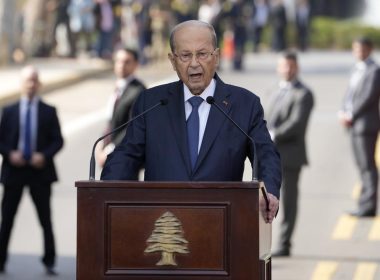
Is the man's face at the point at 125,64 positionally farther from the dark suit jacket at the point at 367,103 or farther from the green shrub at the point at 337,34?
the green shrub at the point at 337,34

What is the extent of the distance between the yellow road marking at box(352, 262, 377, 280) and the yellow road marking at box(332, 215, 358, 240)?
1.80 metres

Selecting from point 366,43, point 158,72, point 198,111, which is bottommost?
point 198,111

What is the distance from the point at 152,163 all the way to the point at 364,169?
11.0 m

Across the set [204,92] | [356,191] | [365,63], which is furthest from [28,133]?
[204,92]

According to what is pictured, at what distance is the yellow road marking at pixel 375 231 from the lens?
17094 millimetres

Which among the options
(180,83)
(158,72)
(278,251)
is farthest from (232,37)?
(180,83)

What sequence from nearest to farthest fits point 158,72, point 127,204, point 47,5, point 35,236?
point 127,204 < point 35,236 < point 158,72 < point 47,5

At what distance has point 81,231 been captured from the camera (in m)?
7.28

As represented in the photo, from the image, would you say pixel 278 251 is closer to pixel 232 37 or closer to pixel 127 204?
pixel 127 204

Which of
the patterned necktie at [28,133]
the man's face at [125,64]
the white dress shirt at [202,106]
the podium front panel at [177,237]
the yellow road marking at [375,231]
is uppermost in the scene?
the man's face at [125,64]

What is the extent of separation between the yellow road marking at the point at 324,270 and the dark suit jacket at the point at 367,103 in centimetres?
343

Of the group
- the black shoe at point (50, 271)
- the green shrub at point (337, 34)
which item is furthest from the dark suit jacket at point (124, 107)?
the green shrub at point (337, 34)

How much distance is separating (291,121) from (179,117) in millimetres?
8002

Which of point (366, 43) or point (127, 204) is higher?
Result: point (366, 43)
